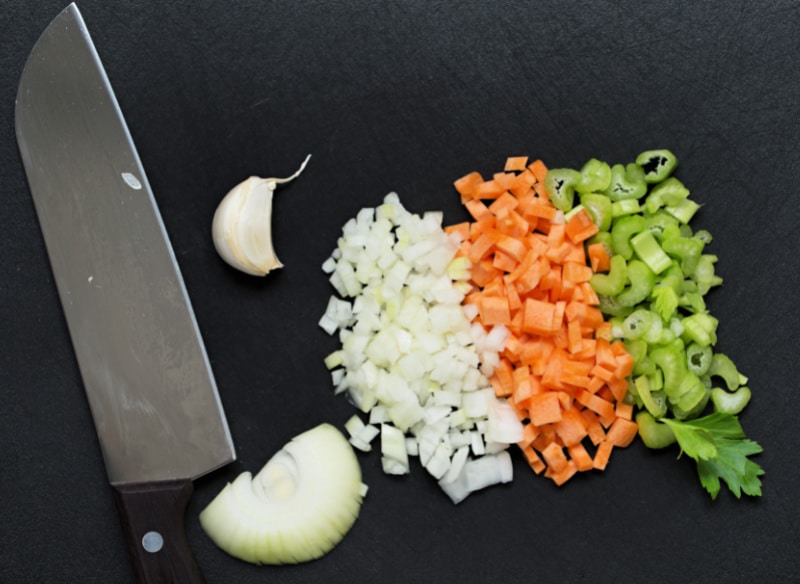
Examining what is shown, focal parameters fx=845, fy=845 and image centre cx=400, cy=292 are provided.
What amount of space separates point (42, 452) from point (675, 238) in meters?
1.61

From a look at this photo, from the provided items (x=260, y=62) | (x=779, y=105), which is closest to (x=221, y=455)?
(x=260, y=62)

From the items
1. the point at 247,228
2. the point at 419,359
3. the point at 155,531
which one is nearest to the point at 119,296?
the point at 247,228

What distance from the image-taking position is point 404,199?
2109mm

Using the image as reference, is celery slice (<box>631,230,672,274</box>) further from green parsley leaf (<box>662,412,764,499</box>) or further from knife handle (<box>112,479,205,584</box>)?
knife handle (<box>112,479,205,584</box>)

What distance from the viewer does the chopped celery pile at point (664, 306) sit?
199 cm

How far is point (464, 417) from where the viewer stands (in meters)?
2.01

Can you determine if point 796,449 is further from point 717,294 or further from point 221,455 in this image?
point 221,455

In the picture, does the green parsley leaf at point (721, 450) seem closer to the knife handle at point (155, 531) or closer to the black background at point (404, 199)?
the black background at point (404, 199)

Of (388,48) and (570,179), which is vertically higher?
(388,48)

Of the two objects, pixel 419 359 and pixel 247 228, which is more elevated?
pixel 247 228

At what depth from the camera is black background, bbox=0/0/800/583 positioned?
2.05 meters

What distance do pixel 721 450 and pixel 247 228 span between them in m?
1.24

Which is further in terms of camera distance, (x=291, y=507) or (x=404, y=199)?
(x=404, y=199)

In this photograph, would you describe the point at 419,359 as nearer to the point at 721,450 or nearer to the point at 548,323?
the point at 548,323
